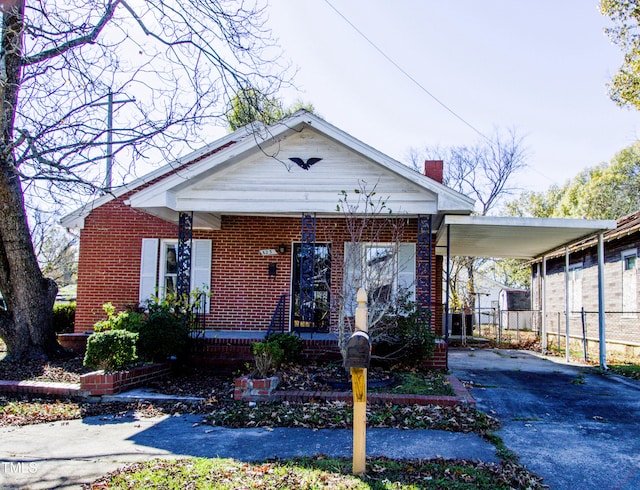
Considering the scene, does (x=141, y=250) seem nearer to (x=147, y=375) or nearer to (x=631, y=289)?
(x=147, y=375)

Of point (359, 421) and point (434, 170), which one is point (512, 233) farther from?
point (359, 421)

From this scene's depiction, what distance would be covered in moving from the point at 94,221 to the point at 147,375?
5752mm

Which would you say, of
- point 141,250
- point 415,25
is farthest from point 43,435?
point 415,25

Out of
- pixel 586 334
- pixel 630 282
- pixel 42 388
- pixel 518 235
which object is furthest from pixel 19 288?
pixel 586 334

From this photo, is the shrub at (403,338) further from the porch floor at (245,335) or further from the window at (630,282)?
the window at (630,282)

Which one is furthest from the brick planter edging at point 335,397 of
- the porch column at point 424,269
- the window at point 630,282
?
the window at point 630,282

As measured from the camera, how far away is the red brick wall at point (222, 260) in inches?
491

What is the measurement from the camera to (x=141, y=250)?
13102 mm

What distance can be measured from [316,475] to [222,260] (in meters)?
8.56

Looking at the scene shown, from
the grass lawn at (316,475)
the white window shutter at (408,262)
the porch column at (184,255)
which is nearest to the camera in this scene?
the grass lawn at (316,475)

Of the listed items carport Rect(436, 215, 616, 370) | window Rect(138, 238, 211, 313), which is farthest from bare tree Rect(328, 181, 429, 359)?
window Rect(138, 238, 211, 313)

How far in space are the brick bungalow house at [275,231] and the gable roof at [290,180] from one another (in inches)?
0.8

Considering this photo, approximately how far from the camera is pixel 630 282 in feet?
48.7

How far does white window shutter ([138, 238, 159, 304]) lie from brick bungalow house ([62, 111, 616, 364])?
0.02m
